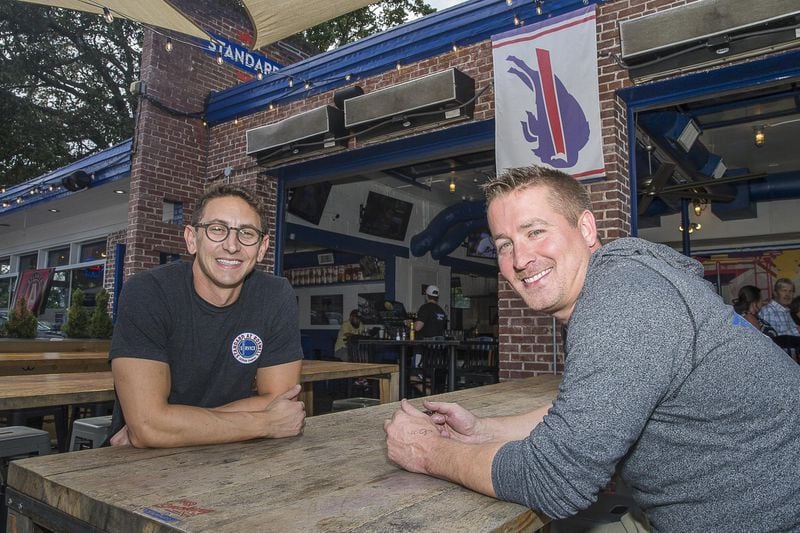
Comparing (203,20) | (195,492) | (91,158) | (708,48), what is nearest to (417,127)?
(708,48)

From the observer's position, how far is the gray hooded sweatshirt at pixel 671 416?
3.34 feet

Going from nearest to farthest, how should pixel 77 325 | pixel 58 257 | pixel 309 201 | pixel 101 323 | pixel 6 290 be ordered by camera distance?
pixel 101 323
pixel 77 325
pixel 309 201
pixel 58 257
pixel 6 290

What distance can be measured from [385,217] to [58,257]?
749 cm

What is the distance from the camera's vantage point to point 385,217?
1111 cm

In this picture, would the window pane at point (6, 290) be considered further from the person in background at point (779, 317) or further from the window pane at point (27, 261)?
the person in background at point (779, 317)

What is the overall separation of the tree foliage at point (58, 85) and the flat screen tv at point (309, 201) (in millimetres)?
10023

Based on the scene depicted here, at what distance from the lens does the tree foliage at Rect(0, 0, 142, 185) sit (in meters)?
14.9

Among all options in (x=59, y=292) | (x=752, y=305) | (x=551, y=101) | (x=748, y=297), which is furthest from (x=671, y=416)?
(x=59, y=292)

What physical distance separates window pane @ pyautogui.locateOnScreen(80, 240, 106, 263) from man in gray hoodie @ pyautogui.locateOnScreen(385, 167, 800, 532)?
37.5 ft

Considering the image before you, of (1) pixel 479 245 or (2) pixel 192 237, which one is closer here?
(2) pixel 192 237

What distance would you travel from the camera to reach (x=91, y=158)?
8656 millimetres

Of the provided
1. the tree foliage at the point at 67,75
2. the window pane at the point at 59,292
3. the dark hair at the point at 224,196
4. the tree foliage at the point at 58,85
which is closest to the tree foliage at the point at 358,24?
the tree foliage at the point at 67,75

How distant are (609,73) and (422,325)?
412 centimetres

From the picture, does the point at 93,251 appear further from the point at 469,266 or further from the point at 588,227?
the point at 588,227
